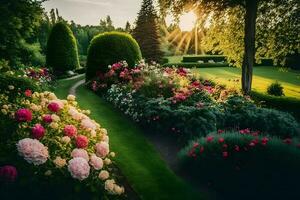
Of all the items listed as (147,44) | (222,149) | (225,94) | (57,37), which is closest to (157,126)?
(222,149)

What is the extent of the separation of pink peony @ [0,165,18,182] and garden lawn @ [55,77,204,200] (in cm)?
264

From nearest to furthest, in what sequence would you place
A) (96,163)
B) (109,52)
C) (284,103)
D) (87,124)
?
(96,163)
(87,124)
(284,103)
(109,52)

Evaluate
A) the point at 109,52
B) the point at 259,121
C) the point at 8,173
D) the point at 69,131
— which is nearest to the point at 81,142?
the point at 69,131

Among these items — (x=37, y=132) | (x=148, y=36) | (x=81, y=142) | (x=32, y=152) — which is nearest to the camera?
(x=32, y=152)

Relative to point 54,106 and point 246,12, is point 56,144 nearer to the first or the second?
point 54,106

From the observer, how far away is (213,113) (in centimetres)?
1065

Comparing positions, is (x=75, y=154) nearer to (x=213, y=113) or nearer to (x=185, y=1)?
(x=213, y=113)

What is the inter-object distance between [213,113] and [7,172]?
6.70 m

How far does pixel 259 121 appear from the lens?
1122 centimetres

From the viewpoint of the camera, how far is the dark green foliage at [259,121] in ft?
36.3

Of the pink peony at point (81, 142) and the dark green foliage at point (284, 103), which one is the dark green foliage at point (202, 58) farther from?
the pink peony at point (81, 142)

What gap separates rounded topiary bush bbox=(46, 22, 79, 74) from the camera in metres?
28.9

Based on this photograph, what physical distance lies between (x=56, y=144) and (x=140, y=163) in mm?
3007

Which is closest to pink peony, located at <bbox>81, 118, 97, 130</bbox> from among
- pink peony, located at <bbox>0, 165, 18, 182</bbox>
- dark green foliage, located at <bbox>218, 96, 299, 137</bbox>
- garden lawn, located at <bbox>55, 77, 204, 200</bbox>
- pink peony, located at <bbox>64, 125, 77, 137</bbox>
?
pink peony, located at <bbox>64, 125, 77, 137</bbox>
